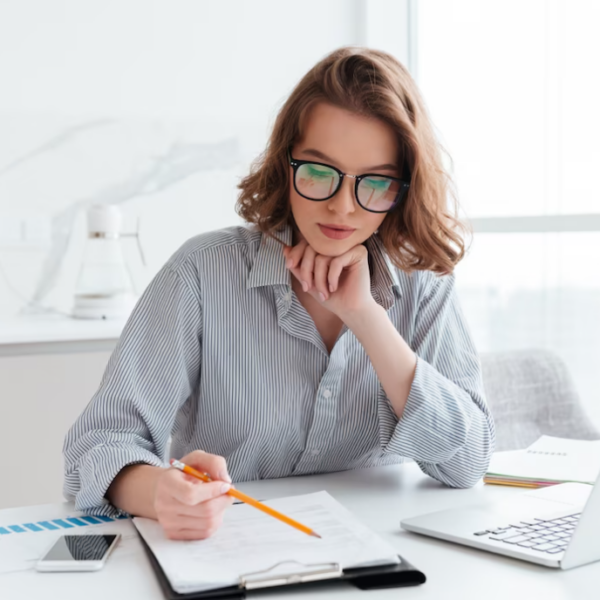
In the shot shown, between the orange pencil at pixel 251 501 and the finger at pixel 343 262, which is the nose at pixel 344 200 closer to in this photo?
the finger at pixel 343 262

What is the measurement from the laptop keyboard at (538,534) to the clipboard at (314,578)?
0.50 ft

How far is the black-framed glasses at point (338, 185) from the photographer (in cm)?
125

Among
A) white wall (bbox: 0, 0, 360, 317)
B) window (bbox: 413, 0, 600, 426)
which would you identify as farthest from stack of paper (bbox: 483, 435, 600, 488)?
white wall (bbox: 0, 0, 360, 317)

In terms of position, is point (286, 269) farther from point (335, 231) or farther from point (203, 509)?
point (203, 509)

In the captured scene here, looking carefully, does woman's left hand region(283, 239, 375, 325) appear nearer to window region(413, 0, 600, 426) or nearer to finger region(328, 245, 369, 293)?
finger region(328, 245, 369, 293)

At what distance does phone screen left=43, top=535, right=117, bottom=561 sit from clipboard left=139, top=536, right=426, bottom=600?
9cm

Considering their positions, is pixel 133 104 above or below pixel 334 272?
above

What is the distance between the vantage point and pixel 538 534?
0.97 m

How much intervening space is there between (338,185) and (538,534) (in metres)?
0.58

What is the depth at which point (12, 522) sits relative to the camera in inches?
41.8

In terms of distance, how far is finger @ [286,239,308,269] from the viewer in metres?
1.35

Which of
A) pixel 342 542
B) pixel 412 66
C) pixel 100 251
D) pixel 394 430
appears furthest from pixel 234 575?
pixel 412 66

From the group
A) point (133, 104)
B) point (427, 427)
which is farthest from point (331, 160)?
point (133, 104)

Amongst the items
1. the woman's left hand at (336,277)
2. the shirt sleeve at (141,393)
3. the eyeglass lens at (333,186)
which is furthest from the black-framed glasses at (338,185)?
the shirt sleeve at (141,393)
